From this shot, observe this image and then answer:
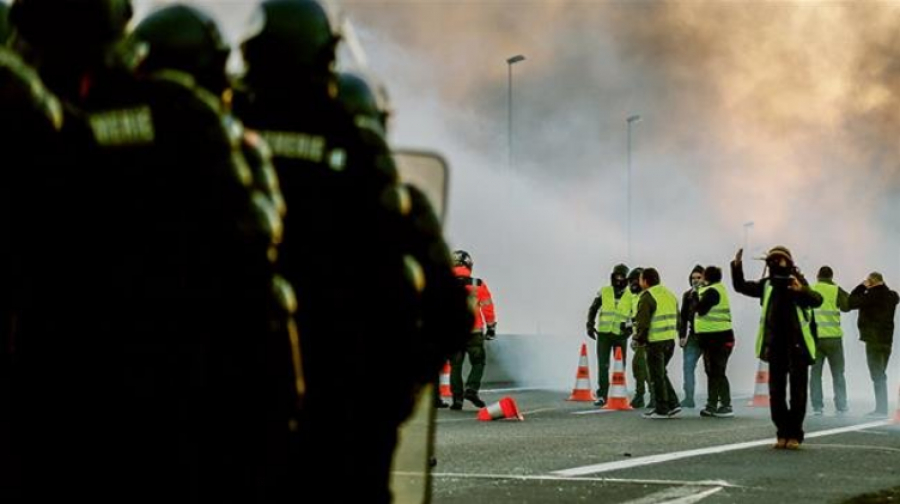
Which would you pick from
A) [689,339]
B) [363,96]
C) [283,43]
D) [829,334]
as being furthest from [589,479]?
[829,334]

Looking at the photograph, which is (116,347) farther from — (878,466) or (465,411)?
(465,411)

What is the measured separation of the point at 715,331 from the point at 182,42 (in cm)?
1407

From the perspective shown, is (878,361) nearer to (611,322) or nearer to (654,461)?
(611,322)

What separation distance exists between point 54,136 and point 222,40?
604mm

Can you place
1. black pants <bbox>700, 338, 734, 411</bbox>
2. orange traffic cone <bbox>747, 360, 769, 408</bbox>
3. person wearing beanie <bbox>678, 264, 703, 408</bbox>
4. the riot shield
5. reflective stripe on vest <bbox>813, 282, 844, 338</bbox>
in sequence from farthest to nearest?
orange traffic cone <bbox>747, 360, 769, 408</bbox>
reflective stripe on vest <bbox>813, 282, 844, 338</bbox>
person wearing beanie <bbox>678, 264, 703, 408</bbox>
black pants <bbox>700, 338, 734, 411</bbox>
the riot shield

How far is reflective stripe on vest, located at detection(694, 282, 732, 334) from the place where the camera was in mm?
16719

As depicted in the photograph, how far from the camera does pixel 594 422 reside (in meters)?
15.0

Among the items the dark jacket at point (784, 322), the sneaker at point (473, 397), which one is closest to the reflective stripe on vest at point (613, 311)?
the sneaker at point (473, 397)

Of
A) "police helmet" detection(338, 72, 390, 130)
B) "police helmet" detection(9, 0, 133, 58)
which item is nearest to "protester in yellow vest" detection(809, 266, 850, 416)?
"police helmet" detection(338, 72, 390, 130)

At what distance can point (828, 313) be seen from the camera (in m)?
18.1

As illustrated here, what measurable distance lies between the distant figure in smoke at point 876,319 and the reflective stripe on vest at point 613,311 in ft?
8.78

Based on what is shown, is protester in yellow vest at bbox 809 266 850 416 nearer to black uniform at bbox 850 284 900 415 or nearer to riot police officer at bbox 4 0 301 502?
black uniform at bbox 850 284 900 415

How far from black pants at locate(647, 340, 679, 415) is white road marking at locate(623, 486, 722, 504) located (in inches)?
286

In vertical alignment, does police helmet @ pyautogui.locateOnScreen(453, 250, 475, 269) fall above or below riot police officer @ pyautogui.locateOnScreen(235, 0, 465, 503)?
above
